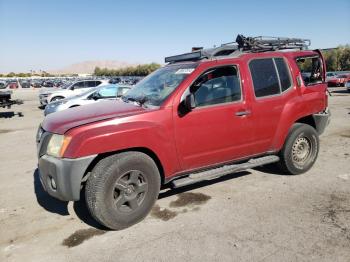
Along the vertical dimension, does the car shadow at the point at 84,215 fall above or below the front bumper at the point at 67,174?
below

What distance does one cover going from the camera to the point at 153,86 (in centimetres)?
468

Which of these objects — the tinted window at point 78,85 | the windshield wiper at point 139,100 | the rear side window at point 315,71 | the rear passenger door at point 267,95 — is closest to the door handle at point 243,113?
the rear passenger door at point 267,95

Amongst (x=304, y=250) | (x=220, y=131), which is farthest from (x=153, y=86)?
(x=304, y=250)

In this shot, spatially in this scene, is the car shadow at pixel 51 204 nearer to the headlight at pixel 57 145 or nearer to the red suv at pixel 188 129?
the red suv at pixel 188 129

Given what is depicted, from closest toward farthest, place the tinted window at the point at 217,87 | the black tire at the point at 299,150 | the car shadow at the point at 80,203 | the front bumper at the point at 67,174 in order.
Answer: the front bumper at the point at 67,174 → the car shadow at the point at 80,203 → the tinted window at the point at 217,87 → the black tire at the point at 299,150

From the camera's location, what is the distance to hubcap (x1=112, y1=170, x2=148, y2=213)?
375 centimetres

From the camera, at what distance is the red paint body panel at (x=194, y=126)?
3615 millimetres

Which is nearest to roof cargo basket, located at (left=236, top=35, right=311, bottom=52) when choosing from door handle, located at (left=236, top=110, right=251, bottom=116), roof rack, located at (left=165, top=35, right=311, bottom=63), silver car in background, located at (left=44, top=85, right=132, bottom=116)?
roof rack, located at (left=165, top=35, right=311, bottom=63)

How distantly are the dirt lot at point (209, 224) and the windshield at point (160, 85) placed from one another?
1.42 meters

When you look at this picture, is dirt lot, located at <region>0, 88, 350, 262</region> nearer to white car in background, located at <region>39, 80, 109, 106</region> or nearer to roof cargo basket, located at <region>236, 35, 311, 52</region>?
roof cargo basket, located at <region>236, 35, 311, 52</region>

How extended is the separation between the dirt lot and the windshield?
1423mm

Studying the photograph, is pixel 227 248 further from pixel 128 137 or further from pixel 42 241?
pixel 42 241

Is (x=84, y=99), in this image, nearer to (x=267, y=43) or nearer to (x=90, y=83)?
(x=90, y=83)

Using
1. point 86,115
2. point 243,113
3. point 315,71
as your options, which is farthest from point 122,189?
point 315,71
